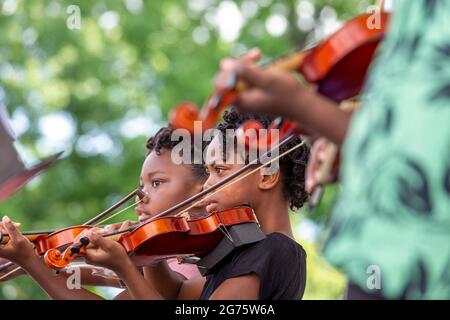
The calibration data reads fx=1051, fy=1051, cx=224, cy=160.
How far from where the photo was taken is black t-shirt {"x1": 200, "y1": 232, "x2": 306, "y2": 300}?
3.24 meters

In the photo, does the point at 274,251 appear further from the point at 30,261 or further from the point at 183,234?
the point at 30,261

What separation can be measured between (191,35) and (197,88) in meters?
1.26

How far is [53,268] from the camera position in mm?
3281

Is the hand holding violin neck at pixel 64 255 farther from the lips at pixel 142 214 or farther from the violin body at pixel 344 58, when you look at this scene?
the violin body at pixel 344 58

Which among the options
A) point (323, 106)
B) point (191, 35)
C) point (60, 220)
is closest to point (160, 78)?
point (191, 35)

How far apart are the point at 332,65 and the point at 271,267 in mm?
1125

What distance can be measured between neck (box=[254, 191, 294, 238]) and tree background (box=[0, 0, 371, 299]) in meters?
5.78

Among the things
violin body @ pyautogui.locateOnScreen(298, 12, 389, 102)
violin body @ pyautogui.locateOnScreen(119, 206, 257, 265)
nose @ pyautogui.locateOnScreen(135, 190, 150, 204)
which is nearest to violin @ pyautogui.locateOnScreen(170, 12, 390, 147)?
violin body @ pyautogui.locateOnScreen(298, 12, 389, 102)

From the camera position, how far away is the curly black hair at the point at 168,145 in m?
4.05

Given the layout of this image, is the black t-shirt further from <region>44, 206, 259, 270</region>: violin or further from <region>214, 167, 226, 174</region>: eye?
<region>214, 167, 226, 174</region>: eye

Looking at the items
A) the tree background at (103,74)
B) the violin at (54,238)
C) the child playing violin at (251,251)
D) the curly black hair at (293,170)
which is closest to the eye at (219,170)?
the child playing violin at (251,251)

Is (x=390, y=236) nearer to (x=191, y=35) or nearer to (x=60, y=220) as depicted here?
(x=60, y=220)

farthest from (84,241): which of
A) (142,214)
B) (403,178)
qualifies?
(403,178)

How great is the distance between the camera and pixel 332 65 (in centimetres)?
229
